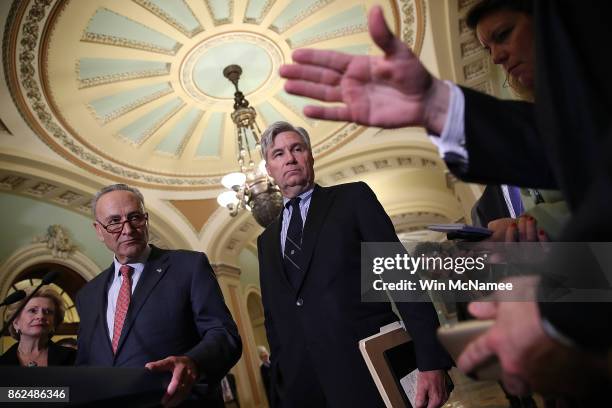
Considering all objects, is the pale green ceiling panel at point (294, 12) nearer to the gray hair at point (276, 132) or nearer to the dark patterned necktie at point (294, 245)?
the gray hair at point (276, 132)

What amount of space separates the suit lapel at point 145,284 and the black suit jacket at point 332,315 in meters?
0.44

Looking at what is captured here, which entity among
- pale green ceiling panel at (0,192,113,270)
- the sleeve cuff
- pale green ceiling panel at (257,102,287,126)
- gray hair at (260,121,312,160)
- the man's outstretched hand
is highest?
pale green ceiling panel at (257,102,287,126)

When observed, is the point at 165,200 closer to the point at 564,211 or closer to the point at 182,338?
the point at 182,338

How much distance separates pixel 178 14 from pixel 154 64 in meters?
0.94

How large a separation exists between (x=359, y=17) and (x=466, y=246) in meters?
5.23

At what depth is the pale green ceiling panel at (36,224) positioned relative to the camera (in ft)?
21.9

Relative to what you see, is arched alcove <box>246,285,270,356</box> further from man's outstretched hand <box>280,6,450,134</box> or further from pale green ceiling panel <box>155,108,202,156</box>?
man's outstretched hand <box>280,6,450,134</box>

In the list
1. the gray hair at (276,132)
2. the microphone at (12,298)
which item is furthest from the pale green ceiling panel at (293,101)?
the microphone at (12,298)

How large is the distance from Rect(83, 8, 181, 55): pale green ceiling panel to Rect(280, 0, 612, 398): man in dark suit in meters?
5.11

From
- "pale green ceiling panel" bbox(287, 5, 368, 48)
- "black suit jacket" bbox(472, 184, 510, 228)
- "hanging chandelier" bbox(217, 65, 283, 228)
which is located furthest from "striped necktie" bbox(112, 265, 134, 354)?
"pale green ceiling panel" bbox(287, 5, 368, 48)

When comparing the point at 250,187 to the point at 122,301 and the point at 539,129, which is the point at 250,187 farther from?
the point at 539,129

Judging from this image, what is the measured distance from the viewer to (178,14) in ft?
17.7

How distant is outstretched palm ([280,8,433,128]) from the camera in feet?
2.83

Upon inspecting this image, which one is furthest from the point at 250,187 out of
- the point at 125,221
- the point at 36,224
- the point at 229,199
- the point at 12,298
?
the point at 36,224
